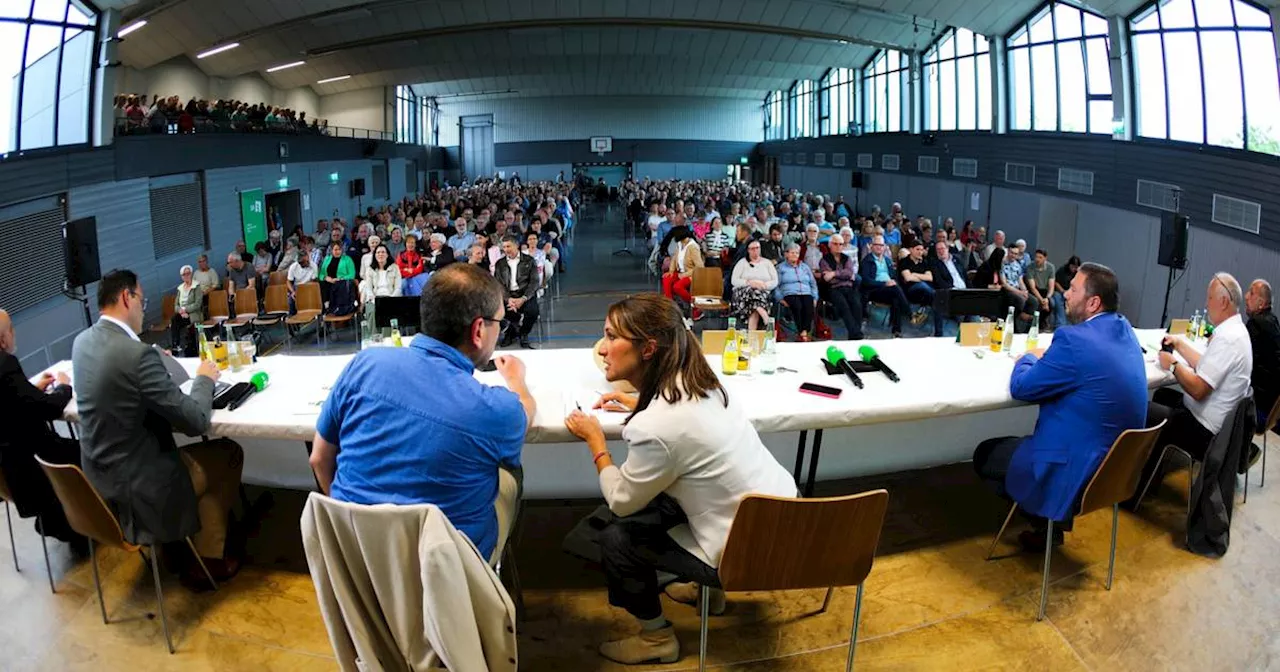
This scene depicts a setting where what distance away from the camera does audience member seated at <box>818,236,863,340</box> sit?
870cm

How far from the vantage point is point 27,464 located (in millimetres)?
3420

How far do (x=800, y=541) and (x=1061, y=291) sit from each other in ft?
26.4

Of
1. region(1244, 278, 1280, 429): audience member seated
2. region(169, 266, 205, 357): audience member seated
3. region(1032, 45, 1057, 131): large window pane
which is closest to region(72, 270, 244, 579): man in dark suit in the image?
region(1244, 278, 1280, 429): audience member seated

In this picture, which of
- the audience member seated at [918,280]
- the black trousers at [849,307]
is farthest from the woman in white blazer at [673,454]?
the audience member seated at [918,280]

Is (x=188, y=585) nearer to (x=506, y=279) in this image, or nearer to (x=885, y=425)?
(x=885, y=425)

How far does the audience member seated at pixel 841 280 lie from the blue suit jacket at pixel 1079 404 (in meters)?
5.35

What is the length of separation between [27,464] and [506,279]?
524 centimetres

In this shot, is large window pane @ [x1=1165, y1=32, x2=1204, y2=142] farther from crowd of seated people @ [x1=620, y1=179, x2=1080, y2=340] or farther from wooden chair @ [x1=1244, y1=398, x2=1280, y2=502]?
wooden chair @ [x1=1244, y1=398, x2=1280, y2=502]

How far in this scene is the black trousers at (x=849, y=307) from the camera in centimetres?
856

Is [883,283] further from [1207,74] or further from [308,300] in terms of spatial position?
[308,300]

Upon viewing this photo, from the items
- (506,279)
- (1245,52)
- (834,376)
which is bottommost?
Result: (834,376)

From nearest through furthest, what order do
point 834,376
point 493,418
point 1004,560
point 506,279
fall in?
1. point 493,418
2. point 1004,560
3. point 834,376
4. point 506,279

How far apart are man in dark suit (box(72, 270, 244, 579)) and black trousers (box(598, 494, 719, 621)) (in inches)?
68.0

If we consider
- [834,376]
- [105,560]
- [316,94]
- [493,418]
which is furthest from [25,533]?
[316,94]
